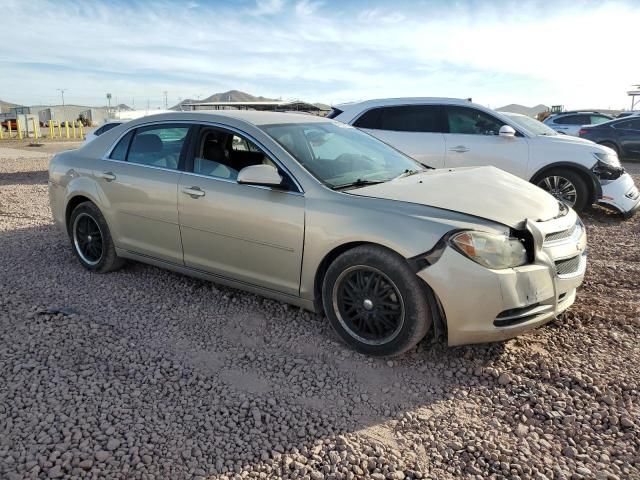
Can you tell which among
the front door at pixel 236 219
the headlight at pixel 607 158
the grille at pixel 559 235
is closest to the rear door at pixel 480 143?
the headlight at pixel 607 158

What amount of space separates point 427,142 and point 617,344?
4.92m

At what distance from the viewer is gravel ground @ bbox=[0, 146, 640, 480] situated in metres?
2.61

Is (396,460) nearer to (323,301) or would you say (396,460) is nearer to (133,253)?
(323,301)

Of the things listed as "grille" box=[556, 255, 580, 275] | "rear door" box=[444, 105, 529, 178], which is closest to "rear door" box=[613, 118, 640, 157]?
"rear door" box=[444, 105, 529, 178]

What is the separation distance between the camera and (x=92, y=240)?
532cm

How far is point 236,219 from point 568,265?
7.72 ft

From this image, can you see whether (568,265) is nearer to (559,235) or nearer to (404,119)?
(559,235)

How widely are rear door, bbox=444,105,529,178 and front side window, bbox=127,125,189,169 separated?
4.57m

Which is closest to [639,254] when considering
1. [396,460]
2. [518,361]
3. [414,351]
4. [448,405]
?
[518,361]

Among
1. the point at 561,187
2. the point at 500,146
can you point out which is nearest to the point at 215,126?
the point at 500,146

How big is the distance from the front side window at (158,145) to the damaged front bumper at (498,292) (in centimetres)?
248

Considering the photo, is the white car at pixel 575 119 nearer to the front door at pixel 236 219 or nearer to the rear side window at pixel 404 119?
the rear side window at pixel 404 119

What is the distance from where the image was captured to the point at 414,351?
3.69 m

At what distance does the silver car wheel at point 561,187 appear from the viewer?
7.61 meters
